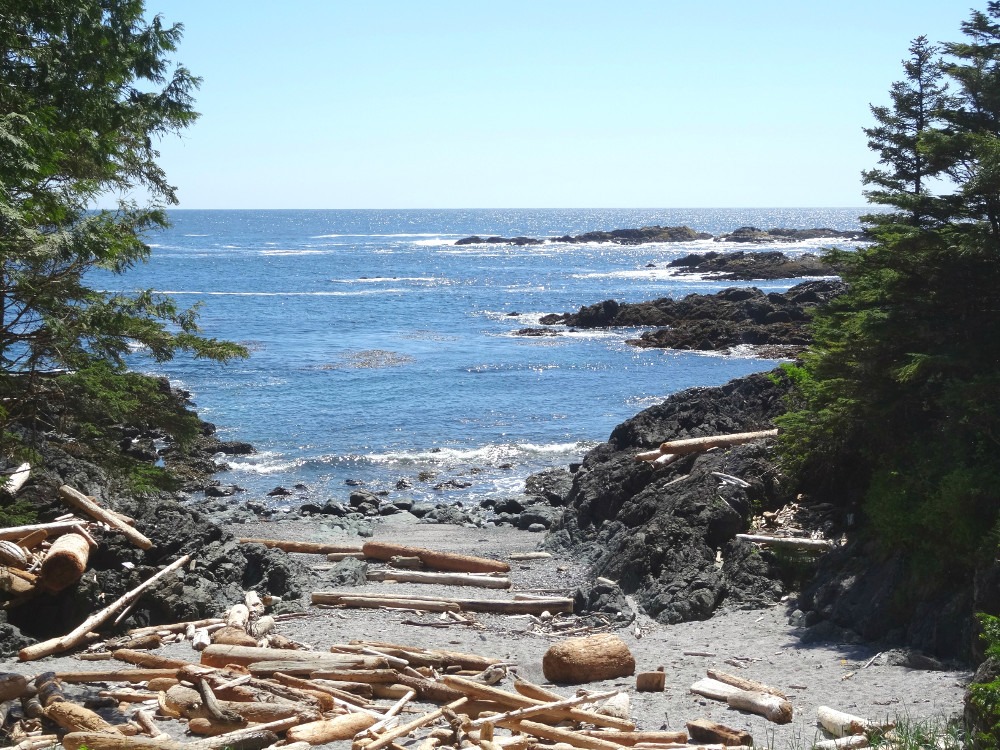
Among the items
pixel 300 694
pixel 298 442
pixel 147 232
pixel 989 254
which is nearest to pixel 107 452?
pixel 147 232

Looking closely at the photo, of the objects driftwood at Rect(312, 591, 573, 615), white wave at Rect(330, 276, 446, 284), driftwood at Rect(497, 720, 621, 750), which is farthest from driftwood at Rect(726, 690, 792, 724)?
white wave at Rect(330, 276, 446, 284)

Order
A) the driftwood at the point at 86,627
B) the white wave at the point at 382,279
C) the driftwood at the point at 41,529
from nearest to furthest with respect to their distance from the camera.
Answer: the driftwood at the point at 86,627 → the driftwood at the point at 41,529 → the white wave at the point at 382,279

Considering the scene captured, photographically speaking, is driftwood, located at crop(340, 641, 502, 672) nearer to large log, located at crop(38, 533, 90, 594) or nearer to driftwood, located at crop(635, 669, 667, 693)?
driftwood, located at crop(635, 669, 667, 693)

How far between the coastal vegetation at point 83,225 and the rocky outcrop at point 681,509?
6.50m

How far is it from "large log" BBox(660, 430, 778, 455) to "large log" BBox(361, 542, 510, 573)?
4087mm

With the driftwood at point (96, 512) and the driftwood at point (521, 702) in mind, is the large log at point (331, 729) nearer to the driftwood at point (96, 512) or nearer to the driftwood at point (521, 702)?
the driftwood at point (521, 702)

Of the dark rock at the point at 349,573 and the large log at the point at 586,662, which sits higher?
the large log at the point at 586,662

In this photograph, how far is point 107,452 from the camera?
35.2ft

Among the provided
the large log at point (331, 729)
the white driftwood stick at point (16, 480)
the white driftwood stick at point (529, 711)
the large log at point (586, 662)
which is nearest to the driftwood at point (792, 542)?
the large log at point (586, 662)

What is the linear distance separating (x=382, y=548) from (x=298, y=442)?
1324cm

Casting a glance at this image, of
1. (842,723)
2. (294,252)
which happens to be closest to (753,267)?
(294,252)

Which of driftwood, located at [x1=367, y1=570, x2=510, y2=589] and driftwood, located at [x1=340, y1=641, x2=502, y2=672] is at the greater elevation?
driftwood, located at [x1=340, y1=641, x2=502, y2=672]

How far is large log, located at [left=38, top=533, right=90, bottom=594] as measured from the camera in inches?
432

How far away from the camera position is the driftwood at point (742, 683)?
867 centimetres
